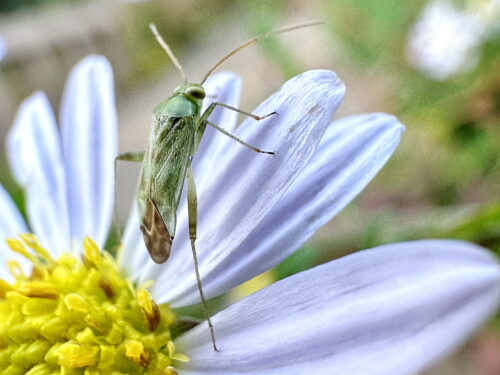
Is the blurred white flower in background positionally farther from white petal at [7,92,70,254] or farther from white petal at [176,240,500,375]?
white petal at [176,240,500,375]

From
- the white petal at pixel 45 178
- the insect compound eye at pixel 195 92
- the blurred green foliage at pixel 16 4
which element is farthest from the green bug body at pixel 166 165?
the blurred green foliage at pixel 16 4

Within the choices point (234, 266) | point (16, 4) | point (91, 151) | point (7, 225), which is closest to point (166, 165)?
point (234, 266)

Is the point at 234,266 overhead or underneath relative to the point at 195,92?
underneath

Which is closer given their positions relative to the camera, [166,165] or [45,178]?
[166,165]

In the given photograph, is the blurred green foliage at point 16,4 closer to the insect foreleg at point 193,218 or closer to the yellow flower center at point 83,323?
the yellow flower center at point 83,323

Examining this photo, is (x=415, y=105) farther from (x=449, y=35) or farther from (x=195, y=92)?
(x=195, y=92)

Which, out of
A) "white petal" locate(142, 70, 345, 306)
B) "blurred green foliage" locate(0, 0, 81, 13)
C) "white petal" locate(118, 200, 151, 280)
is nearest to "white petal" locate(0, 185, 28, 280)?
"white petal" locate(118, 200, 151, 280)

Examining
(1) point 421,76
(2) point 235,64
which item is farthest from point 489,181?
(2) point 235,64

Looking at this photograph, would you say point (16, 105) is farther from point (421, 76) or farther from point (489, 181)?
point (489, 181)
